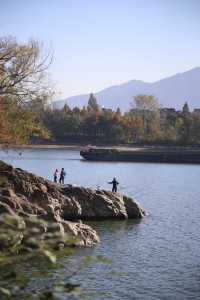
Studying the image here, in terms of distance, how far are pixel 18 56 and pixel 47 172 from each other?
53.5 metres

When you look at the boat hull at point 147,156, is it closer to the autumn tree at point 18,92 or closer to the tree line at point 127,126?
the tree line at point 127,126

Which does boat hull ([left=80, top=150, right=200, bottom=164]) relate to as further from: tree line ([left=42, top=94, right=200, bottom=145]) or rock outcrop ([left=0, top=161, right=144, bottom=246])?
rock outcrop ([left=0, top=161, right=144, bottom=246])

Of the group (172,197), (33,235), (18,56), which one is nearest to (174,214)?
(172,197)

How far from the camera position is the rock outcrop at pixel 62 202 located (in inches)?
1383

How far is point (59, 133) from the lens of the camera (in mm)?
191000

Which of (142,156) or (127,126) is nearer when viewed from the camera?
(142,156)

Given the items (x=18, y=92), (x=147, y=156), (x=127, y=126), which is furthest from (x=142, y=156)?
(x=18, y=92)

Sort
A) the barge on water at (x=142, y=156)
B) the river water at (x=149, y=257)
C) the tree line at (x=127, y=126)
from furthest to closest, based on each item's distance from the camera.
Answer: the tree line at (x=127, y=126), the barge on water at (x=142, y=156), the river water at (x=149, y=257)

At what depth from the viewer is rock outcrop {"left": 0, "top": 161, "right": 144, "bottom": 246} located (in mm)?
35125

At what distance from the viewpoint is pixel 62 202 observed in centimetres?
4184

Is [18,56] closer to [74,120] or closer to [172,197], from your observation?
[172,197]

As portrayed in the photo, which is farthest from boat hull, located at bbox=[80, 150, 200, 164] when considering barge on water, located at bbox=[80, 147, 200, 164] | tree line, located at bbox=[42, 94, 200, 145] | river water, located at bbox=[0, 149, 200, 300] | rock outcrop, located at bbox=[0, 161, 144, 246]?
rock outcrop, located at bbox=[0, 161, 144, 246]

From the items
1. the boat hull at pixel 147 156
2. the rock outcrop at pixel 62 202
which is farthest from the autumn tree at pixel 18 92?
the boat hull at pixel 147 156

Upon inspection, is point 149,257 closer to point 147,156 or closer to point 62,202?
point 62,202
